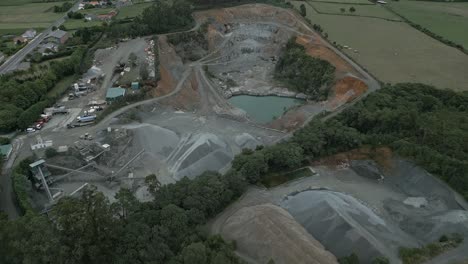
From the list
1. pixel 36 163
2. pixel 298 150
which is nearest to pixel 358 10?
pixel 298 150

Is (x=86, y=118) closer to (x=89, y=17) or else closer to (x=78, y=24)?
(x=78, y=24)

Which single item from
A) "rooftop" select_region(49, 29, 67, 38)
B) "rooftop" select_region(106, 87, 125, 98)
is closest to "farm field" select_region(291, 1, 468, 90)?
"rooftop" select_region(106, 87, 125, 98)

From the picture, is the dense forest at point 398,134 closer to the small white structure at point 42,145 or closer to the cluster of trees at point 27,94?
the small white structure at point 42,145

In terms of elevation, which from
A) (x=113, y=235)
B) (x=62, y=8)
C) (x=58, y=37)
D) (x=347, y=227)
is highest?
(x=62, y=8)

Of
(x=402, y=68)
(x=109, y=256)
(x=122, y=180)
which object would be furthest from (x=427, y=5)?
(x=109, y=256)

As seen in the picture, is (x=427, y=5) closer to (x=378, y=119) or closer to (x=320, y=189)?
(x=378, y=119)

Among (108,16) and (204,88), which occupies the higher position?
(108,16)
